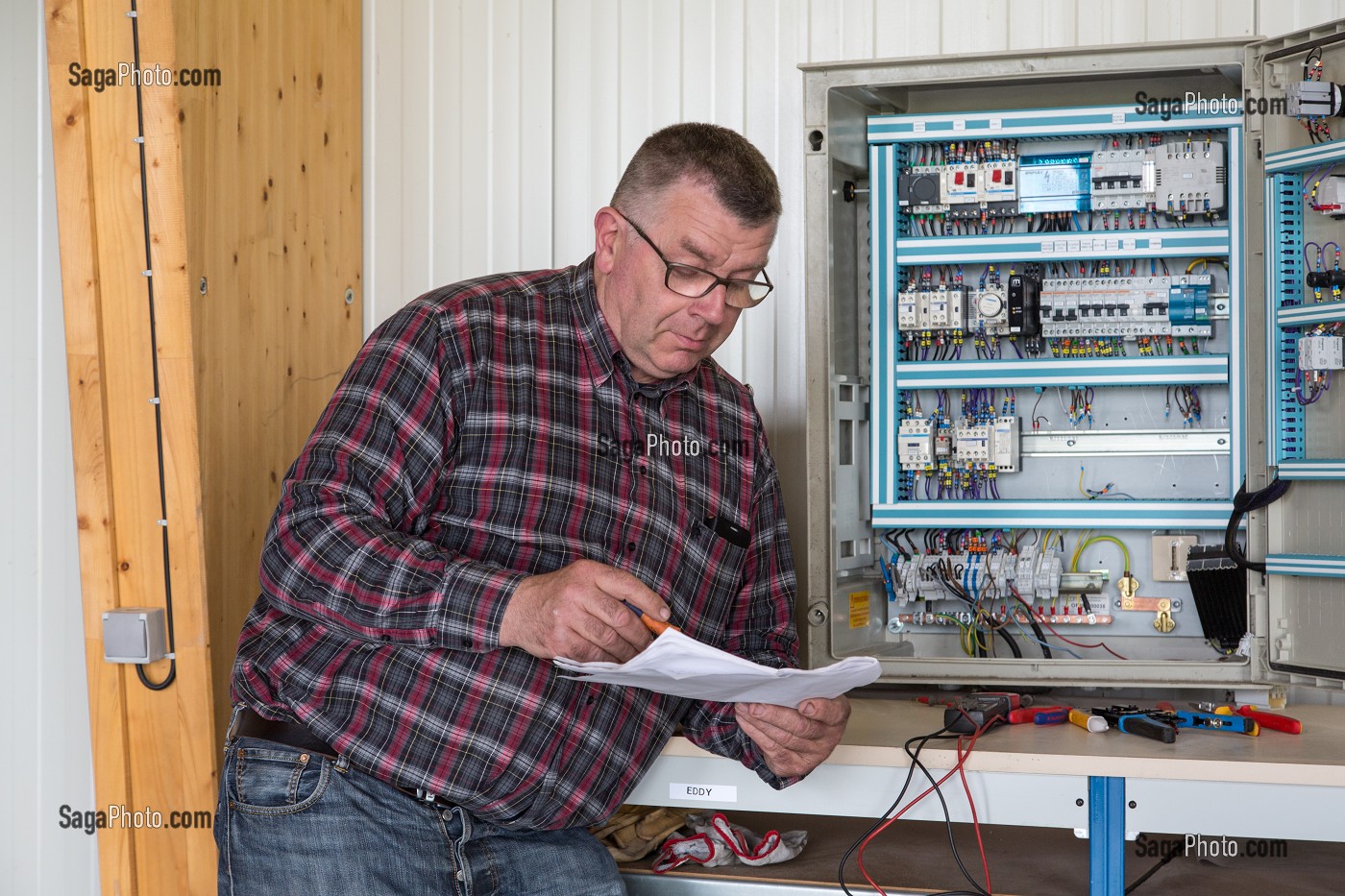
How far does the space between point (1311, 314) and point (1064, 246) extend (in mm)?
451

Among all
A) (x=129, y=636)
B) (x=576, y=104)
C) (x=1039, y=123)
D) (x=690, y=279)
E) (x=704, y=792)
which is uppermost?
(x=576, y=104)

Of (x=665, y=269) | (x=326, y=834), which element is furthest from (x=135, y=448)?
(x=665, y=269)

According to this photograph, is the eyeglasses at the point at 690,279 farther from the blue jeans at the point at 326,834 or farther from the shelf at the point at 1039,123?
the shelf at the point at 1039,123

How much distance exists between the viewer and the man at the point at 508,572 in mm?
1341

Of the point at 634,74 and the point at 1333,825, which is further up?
the point at 634,74

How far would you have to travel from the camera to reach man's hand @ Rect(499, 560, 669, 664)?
4.08ft

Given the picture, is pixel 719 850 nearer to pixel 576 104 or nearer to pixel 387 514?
pixel 387 514

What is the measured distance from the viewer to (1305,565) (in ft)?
6.26

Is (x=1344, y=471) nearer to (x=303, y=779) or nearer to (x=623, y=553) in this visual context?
(x=623, y=553)

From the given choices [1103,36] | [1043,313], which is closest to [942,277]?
[1043,313]

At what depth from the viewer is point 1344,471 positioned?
72.7 inches

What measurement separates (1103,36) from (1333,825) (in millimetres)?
1513

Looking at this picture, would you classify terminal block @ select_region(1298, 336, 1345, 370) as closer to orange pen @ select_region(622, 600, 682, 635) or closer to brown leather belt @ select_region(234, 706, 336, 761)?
orange pen @ select_region(622, 600, 682, 635)

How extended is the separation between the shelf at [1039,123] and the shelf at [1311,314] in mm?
383
